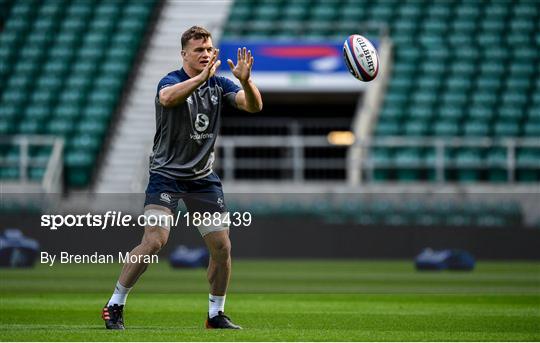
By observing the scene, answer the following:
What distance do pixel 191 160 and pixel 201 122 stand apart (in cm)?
29

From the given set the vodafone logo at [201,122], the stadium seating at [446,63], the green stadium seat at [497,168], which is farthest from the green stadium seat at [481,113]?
the vodafone logo at [201,122]

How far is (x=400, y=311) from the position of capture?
1184 cm

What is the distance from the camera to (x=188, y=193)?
935cm

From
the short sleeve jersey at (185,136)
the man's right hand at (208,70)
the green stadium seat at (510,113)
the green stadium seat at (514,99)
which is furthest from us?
the green stadium seat at (514,99)

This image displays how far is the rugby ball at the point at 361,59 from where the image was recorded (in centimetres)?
1119

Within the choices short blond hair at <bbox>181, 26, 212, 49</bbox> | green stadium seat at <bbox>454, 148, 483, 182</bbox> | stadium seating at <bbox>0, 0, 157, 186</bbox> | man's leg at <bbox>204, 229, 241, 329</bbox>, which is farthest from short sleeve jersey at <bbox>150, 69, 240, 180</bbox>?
stadium seating at <bbox>0, 0, 157, 186</bbox>

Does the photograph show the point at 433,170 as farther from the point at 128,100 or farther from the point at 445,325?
the point at 445,325

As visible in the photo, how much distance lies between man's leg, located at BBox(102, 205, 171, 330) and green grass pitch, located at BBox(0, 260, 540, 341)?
15 centimetres

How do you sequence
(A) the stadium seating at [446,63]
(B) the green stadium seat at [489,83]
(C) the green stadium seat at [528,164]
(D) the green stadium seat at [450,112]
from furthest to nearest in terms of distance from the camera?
(B) the green stadium seat at [489,83]
(D) the green stadium seat at [450,112]
(A) the stadium seating at [446,63]
(C) the green stadium seat at [528,164]

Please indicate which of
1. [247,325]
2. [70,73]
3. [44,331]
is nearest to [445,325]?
[247,325]

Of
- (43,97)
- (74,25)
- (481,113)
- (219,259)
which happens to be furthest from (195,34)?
(74,25)

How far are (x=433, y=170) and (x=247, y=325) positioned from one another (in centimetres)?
1647

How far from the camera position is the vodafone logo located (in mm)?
9289

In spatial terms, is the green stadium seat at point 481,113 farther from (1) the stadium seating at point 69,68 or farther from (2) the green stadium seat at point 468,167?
(1) the stadium seating at point 69,68
